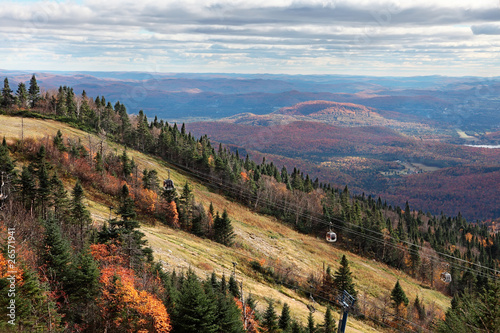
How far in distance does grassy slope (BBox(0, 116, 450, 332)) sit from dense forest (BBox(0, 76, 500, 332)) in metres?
4.79

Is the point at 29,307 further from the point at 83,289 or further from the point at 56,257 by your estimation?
the point at 56,257

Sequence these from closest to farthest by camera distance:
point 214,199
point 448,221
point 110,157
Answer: point 110,157 < point 214,199 < point 448,221

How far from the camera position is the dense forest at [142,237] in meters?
33.6

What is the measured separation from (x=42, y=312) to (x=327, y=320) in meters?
31.6

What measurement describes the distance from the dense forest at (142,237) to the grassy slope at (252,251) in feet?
15.7

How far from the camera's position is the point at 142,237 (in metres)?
59.3

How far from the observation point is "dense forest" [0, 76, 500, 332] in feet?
110

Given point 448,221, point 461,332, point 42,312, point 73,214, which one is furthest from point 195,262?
point 448,221

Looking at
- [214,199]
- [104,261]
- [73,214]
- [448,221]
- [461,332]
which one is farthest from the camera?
[448,221]

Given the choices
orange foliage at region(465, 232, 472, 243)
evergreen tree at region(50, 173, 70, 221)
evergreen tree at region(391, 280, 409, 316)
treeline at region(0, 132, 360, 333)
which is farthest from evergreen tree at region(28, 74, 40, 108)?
orange foliage at region(465, 232, 472, 243)

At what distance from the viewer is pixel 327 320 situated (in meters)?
45.5

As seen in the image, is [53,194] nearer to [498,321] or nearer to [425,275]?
[498,321]

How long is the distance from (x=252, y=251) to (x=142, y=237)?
31.6 m

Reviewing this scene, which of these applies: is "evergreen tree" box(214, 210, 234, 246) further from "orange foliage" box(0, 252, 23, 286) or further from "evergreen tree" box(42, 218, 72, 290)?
"orange foliage" box(0, 252, 23, 286)
